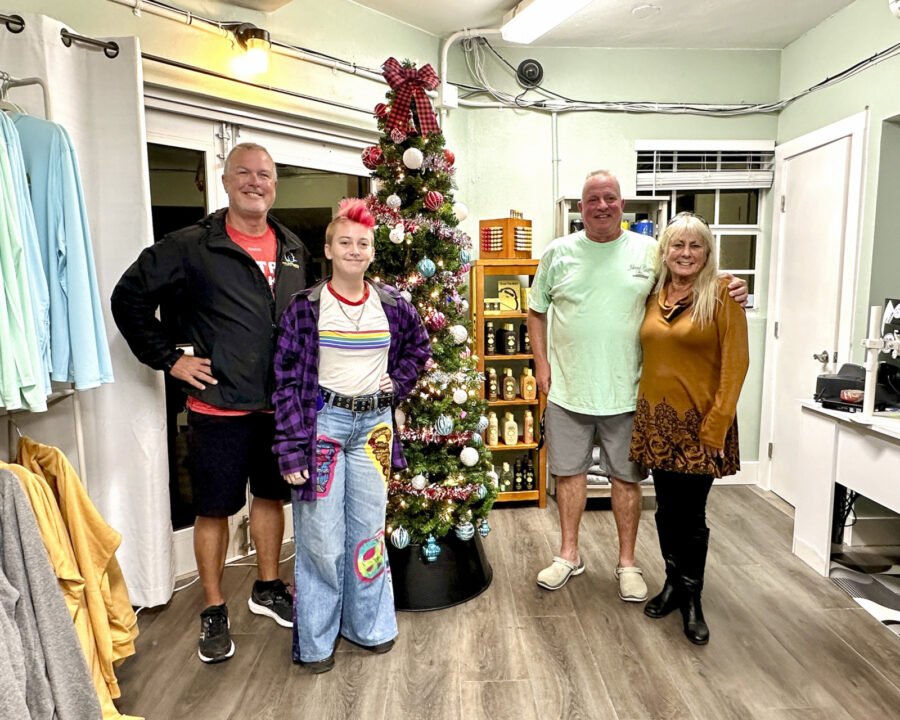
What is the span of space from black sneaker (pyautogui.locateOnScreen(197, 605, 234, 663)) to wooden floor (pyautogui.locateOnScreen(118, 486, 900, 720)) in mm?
41

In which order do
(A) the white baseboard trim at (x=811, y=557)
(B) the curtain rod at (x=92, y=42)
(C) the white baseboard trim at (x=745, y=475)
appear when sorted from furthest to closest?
(C) the white baseboard trim at (x=745, y=475), (A) the white baseboard trim at (x=811, y=557), (B) the curtain rod at (x=92, y=42)

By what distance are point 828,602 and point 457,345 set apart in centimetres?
185

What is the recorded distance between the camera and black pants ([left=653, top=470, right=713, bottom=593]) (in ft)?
7.51

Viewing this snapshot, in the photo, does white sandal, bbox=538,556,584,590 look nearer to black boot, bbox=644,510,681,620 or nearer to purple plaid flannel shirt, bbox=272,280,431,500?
black boot, bbox=644,510,681,620

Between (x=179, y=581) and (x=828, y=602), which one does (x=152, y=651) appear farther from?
(x=828, y=602)

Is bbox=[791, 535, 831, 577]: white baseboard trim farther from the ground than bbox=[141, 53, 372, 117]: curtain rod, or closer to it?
closer to it

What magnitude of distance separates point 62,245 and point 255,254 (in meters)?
0.60

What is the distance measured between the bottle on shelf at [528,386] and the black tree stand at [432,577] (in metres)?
1.30

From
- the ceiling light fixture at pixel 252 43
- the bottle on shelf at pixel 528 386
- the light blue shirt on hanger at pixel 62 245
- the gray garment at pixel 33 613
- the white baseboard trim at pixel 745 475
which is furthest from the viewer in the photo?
the white baseboard trim at pixel 745 475

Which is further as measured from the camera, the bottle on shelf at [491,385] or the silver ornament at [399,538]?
the bottle on shelf at [491,385]

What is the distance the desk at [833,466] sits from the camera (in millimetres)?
2488

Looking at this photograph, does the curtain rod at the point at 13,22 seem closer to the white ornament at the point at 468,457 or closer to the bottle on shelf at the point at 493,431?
the white ornament at the point at 468,457

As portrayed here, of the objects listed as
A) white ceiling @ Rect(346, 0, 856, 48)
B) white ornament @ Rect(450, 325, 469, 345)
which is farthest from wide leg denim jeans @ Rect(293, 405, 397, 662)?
white ceiling @ Rect(346, 0, 856, 48)

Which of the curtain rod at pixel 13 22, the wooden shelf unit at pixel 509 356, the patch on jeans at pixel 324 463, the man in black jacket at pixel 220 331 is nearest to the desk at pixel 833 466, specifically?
the wooden shelf unit at pixel 509 356
